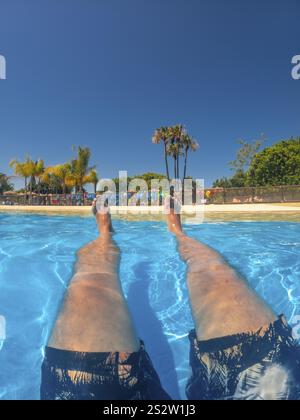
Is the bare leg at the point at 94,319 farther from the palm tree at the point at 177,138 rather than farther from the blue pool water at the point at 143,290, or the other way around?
the palm tree at the point at 177,138

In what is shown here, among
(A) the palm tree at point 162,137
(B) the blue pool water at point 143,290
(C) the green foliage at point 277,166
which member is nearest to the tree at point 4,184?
(A) the palm tree at point 162,137

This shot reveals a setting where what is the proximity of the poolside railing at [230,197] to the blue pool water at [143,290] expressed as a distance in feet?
57.4

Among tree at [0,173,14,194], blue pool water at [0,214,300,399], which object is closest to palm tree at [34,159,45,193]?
tree at [0,173,14,194]

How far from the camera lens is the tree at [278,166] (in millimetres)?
32812

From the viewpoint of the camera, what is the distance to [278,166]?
33906mm

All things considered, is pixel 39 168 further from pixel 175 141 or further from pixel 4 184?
pixel 4 184

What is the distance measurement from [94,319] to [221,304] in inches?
34.3

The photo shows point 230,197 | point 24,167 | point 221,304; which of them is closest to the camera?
point 221,304

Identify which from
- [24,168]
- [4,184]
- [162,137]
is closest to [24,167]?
[24,168]

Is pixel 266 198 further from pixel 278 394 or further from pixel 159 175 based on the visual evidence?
pixel 159 175

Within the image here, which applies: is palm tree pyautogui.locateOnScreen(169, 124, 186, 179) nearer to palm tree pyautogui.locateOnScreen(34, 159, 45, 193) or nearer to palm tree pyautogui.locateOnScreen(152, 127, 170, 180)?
palm tree pyautogui.locateOnScreen(152, 127, 170, 180)

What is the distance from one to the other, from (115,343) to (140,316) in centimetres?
105
